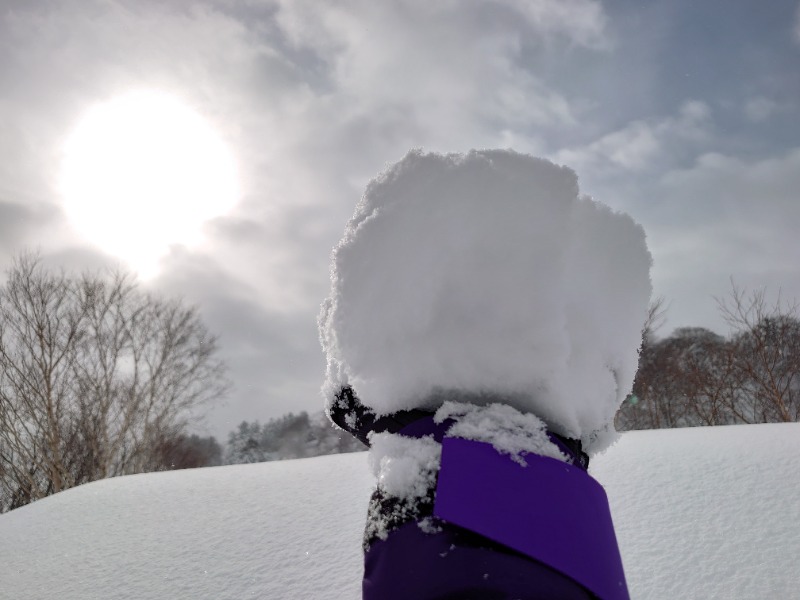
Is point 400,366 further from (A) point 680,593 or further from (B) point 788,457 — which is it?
(B) point 788,457

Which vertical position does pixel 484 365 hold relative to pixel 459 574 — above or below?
above

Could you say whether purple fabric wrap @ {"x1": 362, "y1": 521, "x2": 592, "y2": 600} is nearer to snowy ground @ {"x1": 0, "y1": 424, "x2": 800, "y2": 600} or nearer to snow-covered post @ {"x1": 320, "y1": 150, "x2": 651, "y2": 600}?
snow-covered post @ {"x1": 320, "y1": 150, "x2": 651, "y2": 600}

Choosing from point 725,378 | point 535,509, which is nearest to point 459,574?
point 535,509

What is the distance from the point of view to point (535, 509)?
→ 1.78ft

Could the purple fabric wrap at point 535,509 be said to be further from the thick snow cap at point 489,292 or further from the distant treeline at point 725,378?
the distant treeline at point 725,378

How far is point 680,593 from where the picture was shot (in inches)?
63.1

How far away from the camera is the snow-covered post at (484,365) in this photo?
0.53 m

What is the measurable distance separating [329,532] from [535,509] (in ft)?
6.55

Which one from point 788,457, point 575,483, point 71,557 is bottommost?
point 788,457

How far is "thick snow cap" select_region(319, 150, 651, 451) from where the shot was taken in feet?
2.11

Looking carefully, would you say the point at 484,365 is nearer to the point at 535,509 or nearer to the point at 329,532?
the point at 535,509

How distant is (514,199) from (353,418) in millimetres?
400

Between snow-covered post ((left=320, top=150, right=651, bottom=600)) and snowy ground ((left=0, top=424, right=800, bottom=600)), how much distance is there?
1.41 m

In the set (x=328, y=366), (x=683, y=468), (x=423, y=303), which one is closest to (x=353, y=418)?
(x=328, y=366)
